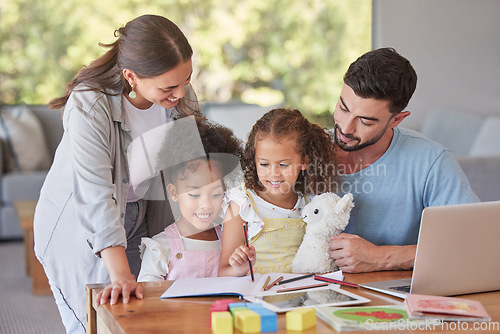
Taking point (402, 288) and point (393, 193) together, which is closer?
point (402, 288)

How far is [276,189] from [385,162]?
33 centimetres

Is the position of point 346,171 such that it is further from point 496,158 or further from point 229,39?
point 229,39

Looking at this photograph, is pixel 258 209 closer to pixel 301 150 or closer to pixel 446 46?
pixel 301 150

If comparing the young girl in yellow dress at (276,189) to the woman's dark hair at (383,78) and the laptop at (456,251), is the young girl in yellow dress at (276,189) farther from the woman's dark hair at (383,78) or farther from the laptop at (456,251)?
the laptop at (456,251)

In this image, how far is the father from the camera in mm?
1603

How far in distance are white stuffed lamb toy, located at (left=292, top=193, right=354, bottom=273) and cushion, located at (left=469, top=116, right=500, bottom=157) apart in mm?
2629

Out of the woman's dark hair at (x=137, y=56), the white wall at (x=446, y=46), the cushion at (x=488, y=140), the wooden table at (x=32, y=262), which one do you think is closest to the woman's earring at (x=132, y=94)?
the woman's dark hair at (x=137, y=56)

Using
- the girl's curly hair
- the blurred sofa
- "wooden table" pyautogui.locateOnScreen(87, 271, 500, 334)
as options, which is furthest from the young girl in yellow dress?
the blurred sofa

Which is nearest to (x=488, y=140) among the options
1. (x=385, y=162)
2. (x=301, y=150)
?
(x=385, y=162)

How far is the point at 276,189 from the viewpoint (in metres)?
1.53

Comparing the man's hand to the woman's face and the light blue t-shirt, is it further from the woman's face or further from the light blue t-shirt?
the woman's face

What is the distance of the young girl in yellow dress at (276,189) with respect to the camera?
1532 millimetres

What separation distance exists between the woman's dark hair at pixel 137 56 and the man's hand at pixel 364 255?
57 cm

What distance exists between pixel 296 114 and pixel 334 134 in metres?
0.14
